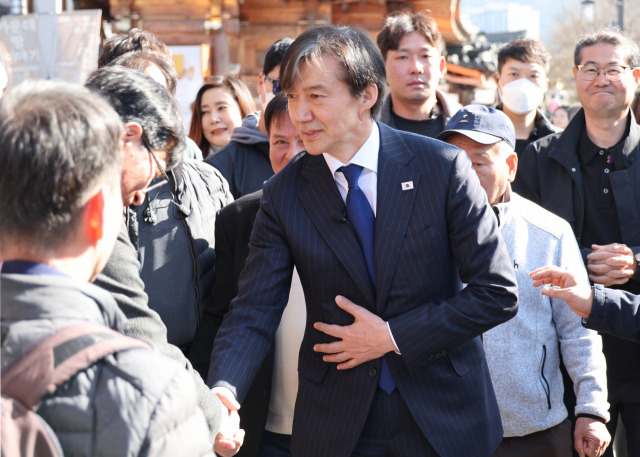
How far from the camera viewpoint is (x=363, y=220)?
9.11ft

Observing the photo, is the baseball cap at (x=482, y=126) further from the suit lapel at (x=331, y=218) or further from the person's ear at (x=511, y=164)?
the suit lapel at (x=331, y=218)

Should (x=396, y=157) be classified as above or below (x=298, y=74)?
below

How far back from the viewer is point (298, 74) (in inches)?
114

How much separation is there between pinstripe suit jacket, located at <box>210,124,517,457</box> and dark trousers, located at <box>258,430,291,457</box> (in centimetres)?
75

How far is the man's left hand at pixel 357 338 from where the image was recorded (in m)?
2.62

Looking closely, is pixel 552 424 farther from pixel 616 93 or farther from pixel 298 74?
pixel 616 93

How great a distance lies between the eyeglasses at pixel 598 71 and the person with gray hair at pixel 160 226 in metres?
2.39

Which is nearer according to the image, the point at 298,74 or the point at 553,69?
the point at 298,74

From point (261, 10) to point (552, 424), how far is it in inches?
480

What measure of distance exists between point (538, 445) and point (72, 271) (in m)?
2.57

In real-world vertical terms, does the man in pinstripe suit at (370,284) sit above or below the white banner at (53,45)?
below

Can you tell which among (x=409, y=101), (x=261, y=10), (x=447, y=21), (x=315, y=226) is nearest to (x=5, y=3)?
(x=261, y=10)

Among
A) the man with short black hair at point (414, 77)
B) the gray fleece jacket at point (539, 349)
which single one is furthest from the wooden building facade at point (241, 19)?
the gray fleece jacket at point (539, 349)

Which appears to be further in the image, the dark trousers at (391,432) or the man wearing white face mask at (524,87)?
the man wearing white face mask at (524,87)
